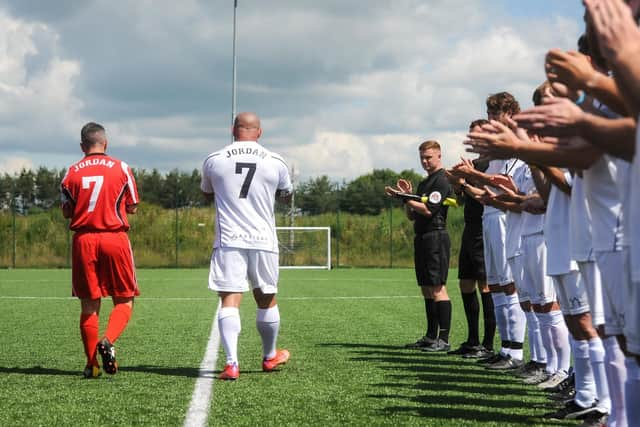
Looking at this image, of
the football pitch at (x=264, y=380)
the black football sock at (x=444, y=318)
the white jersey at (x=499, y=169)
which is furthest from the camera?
the black football sock at (x=444, y=318)

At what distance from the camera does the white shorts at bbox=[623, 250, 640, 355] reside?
110 inches

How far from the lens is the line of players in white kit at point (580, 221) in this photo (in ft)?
8.75

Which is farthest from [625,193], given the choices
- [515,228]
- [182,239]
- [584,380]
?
[182,239]

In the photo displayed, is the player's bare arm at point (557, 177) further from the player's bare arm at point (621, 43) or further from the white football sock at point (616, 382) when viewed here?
the player's bare arm at point (621, 43)

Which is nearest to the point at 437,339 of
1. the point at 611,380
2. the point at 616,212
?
the point at 611,380

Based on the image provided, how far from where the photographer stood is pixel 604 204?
3.58 metres

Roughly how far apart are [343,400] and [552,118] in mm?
3433

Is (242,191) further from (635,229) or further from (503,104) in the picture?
(635,229)

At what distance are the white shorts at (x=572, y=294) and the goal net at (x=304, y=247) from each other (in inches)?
1230

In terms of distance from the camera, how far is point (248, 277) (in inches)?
277

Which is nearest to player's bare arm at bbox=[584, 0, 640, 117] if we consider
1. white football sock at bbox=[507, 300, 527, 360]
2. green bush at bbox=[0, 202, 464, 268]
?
white football sock at bbox=[507, 300, 527, 360]

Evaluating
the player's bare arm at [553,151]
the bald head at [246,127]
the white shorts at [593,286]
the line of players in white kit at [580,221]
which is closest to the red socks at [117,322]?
the bald head at [246,127]

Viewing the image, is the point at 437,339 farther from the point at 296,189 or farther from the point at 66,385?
the point at 296,189

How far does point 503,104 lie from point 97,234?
374 cm
